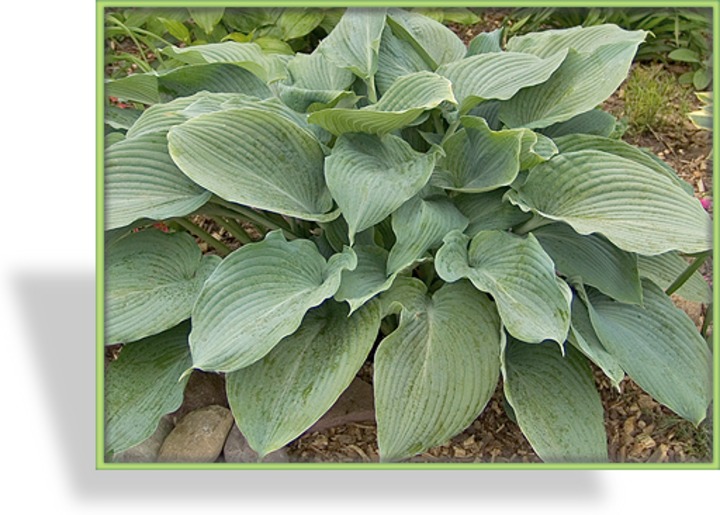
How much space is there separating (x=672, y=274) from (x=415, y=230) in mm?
550

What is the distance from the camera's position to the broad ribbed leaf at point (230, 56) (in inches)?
62.9

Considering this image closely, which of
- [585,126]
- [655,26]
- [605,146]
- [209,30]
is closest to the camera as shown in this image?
[605,146]

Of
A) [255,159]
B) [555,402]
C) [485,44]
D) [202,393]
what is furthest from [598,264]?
[202,393]

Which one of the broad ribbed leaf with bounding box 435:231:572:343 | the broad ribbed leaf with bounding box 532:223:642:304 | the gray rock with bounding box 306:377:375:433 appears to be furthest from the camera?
the gray rock with bounding box 306:377:375:433

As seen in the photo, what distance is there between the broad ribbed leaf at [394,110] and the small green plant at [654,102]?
905 millimetres

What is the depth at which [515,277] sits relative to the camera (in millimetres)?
1315

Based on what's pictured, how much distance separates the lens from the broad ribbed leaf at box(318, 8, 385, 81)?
159 centimetres

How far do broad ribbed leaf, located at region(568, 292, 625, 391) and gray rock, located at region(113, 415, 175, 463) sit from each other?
0.71m

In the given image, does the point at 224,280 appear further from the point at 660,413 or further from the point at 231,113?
the point at 660,413

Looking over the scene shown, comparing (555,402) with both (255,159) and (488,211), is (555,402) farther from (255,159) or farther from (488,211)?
(255,159)

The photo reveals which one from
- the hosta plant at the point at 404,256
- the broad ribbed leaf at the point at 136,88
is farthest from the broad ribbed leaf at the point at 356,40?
the broad ribbed leaf at the point at 136,88

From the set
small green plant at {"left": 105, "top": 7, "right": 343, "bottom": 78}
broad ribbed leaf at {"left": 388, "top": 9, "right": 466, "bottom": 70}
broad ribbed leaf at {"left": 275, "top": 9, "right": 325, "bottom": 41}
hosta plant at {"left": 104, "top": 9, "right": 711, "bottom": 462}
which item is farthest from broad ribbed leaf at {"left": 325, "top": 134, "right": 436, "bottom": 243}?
broad ribbed leaf at {"left": 275, "top": 9, "right": 325, "bottom": 41}

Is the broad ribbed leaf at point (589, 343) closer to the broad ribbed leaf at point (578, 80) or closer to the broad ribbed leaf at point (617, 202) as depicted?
the broad ribbed leaf at point (617, 202)

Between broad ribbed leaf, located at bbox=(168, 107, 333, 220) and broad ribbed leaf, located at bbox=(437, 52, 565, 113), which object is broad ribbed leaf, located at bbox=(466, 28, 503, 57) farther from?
broad ribbed leaf, located at bbox=(168, 107, 333, 220)
